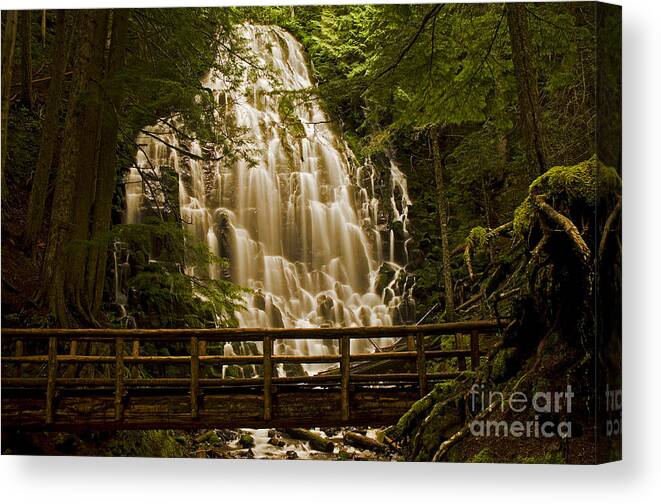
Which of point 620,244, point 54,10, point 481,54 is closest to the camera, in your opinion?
point 620,244

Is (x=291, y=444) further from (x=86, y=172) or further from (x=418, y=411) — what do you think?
(x=86, y=172)

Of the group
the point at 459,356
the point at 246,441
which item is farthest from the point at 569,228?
the point at 246,441

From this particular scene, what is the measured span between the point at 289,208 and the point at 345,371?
1.27 metres

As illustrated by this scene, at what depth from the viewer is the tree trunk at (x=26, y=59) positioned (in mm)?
6902

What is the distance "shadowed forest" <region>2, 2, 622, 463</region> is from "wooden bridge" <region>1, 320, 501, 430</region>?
6 cm

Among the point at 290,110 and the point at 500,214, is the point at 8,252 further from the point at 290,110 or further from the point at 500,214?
the point at 500,214

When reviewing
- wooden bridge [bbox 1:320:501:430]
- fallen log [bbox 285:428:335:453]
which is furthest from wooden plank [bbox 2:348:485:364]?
fallen log [bbox 285:428:335:453]

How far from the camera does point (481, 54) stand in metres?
6.69

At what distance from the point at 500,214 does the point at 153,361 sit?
2615 mm

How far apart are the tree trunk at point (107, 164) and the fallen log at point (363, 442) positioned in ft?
6.79

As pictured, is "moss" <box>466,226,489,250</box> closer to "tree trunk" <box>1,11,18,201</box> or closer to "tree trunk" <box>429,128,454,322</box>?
"tree trunk" <box>429,128,454,322</box>

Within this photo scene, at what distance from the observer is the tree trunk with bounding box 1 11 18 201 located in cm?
704

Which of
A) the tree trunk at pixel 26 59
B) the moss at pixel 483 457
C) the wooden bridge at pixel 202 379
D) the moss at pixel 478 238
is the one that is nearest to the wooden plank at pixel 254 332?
the wooden bridge at pixel 202 379

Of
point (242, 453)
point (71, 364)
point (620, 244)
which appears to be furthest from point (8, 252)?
point (620, 244)
